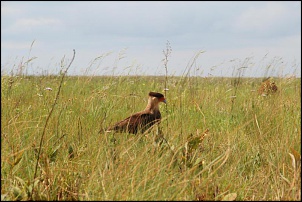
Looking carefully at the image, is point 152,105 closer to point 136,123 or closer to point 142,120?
point 142,120

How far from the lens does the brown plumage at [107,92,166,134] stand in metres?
4.39

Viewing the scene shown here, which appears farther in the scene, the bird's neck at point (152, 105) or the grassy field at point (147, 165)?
the bird's neck at point (152, 105)

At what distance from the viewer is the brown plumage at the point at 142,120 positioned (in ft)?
14.4

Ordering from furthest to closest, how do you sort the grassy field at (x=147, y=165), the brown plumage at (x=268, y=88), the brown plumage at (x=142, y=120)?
1. the brown plumage at (x=268, y=88)
2. the brown plumage at (x=142, y=120)
3. the grassy field at (x=147, y=165)

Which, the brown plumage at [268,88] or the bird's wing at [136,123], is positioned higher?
the brown plumage at [268,88]

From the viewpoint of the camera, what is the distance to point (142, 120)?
4688 millimetres

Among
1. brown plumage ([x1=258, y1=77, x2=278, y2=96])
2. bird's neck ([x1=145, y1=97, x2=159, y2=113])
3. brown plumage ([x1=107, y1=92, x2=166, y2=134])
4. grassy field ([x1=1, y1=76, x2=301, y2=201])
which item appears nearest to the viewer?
grassy field ([x1=1, y1=76, x2=301, y2=201])

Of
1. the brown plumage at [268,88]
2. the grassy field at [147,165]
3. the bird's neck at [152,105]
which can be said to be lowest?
the grassy field at [147,165]

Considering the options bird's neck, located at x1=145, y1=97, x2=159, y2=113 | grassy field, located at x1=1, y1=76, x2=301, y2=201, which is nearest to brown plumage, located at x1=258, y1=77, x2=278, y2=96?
grassy field, located at x1=1, y1=76, x2=301, y2=201

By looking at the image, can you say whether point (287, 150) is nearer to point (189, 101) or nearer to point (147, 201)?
point (147, 201)

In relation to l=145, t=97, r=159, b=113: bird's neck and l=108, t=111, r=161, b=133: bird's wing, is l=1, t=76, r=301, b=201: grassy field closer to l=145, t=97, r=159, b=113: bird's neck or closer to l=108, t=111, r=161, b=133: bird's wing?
l=108, t=111, r=161, b=133: bird's wing

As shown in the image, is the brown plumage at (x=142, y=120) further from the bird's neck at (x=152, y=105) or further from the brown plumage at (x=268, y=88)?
the brown plumage at (x=268, y=88)

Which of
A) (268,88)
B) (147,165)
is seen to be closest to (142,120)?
(147,165)

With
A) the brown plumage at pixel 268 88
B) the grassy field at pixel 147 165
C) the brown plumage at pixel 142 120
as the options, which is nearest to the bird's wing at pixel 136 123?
the brown plumage at pixel 142 120
